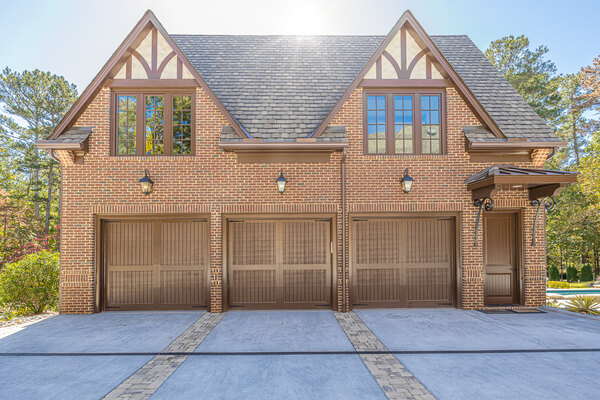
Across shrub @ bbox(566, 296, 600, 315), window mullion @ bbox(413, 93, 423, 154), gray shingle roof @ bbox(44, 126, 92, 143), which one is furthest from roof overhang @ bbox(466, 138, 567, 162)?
gray shingle roof @ bbox(44, 126, 92, 143)

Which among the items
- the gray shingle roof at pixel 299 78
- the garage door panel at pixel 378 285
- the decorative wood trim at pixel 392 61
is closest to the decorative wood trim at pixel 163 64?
the gray shingle roof at pixel 299 78

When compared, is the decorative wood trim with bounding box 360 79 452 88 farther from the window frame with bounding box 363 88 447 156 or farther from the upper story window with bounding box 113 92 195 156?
the upper story window with bounding box 113 92 195 156

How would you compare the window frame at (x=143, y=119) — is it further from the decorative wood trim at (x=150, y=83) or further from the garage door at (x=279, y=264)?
the garage door at (x=279, y=264)

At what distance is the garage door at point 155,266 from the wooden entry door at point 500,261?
7.40 m

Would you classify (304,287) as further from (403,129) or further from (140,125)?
(140,125)

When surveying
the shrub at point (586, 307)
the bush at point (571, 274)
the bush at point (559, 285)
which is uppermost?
the shrub at point (586, 307)

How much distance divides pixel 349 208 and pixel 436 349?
372 cm

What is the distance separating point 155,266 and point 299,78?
676 cm

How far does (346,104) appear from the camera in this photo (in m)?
8.27

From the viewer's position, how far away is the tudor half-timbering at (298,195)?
7949mm

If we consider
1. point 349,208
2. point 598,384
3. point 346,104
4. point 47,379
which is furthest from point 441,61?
point 47,379

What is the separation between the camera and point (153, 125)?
820cm

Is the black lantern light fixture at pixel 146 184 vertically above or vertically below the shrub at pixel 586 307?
above

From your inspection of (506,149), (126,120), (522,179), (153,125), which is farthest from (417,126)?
(126,120)
